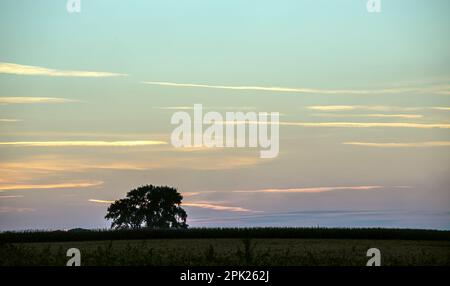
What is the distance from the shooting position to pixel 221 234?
85250 millimetres

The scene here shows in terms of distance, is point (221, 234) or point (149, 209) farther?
point (149, 209)

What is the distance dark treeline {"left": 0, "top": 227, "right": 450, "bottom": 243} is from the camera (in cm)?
8431

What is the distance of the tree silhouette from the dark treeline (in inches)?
822

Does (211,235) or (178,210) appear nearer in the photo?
(211,235)

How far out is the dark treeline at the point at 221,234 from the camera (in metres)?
84.3

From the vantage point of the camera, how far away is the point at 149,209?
112m

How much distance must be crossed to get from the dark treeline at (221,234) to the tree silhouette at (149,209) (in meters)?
20.9

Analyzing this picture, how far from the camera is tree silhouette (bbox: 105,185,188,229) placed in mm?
110062

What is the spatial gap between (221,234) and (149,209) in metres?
28.6

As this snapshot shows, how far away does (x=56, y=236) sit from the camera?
86.8m

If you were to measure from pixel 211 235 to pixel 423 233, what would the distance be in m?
27.3

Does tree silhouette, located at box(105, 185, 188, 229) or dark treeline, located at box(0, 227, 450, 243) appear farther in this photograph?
tree silhouette, located at box(105, 185, 188, 229)
